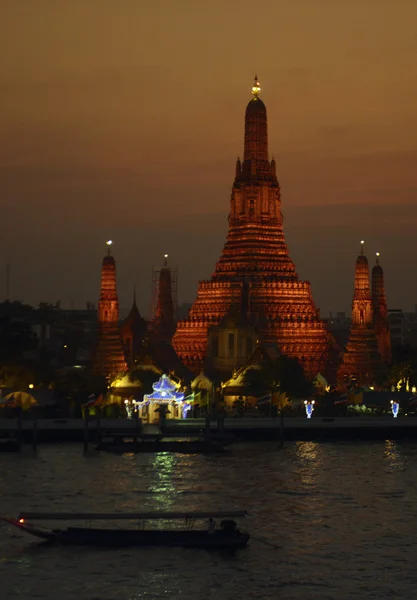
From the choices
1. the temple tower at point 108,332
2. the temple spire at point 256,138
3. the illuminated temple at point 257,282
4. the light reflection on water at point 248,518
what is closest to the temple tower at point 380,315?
the illuminated temple at point 257,282

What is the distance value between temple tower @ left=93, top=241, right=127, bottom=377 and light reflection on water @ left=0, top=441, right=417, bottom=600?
32.9 metres

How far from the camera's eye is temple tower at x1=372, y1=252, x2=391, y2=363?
156m

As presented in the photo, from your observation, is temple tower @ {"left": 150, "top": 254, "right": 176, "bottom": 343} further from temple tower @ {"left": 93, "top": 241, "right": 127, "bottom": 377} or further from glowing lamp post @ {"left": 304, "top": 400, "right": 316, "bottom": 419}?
glowing lamp post @ {"left": 304, "top": 400, "right": 316, "bottom": 419}

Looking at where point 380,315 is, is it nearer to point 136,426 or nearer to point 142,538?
point 136,426

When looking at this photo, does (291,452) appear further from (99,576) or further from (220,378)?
(99,576)

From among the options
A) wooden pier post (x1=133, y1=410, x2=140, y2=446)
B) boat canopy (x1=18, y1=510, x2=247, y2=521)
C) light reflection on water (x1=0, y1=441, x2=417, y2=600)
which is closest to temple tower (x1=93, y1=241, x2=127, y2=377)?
wooden pier post (x1=133, y1=410, x2=140, y2=446)

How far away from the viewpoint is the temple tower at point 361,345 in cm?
14250

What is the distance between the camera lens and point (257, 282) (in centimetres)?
14262

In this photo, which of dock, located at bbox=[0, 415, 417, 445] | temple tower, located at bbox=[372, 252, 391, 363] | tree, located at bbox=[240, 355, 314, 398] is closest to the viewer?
dock, located at bbox=[0, 415, 417, 445]

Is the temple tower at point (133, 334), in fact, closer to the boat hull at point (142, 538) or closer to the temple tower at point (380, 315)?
the temple tower at point (380, 315)

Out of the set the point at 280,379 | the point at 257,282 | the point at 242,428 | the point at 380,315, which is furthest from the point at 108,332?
the point at 242,428

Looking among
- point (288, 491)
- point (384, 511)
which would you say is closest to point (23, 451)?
point (288, 491)

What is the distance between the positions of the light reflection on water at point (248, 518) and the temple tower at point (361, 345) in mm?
30343

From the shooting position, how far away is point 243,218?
146 meters
